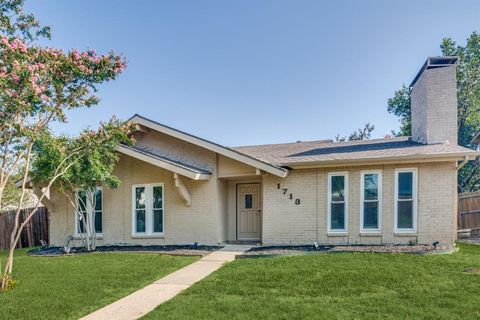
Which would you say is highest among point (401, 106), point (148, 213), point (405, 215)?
point (401, 106)

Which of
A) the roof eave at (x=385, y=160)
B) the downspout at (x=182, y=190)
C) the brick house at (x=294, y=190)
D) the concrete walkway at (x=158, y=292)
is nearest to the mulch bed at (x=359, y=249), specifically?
the brick house at (x=294, y=190)

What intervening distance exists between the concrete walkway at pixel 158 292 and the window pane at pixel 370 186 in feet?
15.0

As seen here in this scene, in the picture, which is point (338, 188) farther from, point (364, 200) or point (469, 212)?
point (469, 212)

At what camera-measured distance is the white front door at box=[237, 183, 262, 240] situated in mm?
12203

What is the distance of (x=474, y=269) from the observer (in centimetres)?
675

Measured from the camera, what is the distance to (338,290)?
5.80 meters

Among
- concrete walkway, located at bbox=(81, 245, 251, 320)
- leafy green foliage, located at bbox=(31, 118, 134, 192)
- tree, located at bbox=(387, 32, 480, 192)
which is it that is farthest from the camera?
tree, located at bbox=(387, 32, 480, 192)

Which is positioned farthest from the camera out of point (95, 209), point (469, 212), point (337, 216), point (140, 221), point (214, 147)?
point (469, 212)

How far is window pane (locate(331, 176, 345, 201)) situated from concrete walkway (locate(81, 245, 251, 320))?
3818 mm

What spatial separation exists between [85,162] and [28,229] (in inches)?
312

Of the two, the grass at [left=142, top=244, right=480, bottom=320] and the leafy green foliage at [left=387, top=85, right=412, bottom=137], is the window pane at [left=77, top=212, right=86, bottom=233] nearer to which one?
the grass at [left=142, top=244, right=480, bottom=320]

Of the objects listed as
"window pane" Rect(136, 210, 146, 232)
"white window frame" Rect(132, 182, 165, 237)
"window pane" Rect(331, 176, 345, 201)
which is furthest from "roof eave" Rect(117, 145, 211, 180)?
"window pane" Rect(331, 176, 345, 201)

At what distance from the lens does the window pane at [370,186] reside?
398 inches

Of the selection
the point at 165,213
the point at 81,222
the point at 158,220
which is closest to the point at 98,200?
the point at 81,222
